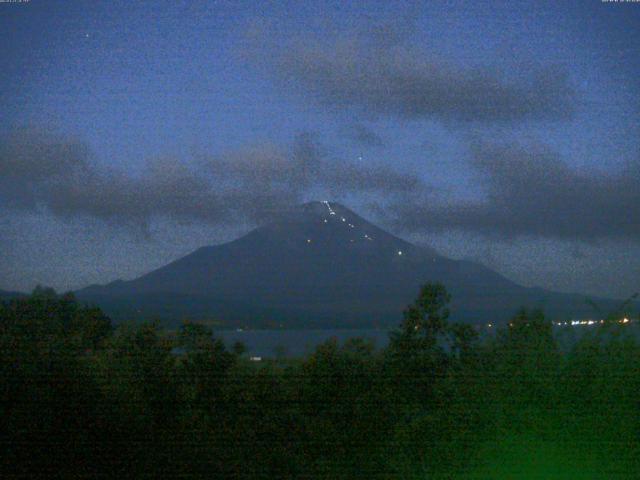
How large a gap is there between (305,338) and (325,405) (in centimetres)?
84

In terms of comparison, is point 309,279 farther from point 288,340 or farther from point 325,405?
point 325,405

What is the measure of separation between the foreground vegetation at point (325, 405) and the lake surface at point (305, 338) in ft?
0.23

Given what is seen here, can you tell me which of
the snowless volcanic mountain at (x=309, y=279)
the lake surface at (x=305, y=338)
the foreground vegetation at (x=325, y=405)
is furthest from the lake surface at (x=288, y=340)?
the snowless volcanic mountain at (x=309, y=279)

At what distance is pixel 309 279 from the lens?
7.04 m

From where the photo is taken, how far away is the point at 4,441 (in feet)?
12.7

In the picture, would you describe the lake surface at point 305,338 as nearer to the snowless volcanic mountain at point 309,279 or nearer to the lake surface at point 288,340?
the lake surface at point 288,340

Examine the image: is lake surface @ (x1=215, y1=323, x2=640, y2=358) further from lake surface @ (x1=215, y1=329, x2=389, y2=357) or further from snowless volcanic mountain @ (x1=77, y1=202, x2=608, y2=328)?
snowless volcanic mountain @ (x1=77, y1=202, x2=608, y2=328)

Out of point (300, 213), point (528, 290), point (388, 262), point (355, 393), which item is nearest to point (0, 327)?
point (355, 393)

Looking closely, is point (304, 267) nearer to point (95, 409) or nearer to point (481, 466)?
point (95, 409)

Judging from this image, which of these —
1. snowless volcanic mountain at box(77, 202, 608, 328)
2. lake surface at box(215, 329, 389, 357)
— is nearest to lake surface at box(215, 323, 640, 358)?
lake surface at box(215, 329, 389, 357)

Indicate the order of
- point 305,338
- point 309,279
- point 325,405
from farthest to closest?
point 309,279, point 305,338, point 325,405

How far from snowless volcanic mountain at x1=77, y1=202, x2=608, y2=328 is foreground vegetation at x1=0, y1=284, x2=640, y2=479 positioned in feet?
3.85

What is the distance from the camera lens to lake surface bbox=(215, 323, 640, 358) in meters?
3.88

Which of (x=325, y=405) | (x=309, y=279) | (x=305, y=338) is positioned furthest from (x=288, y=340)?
(x=309, y=279)
